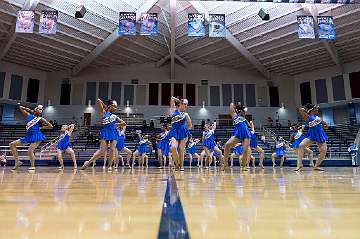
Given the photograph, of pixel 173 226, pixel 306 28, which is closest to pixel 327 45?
pixel 306 28

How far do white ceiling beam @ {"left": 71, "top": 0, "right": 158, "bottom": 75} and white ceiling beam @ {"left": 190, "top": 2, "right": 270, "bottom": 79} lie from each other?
2.73m

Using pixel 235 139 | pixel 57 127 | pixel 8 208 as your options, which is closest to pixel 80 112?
pixel 57 127

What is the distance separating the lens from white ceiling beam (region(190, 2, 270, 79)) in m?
18.8

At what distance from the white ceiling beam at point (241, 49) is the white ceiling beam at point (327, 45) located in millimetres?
5117

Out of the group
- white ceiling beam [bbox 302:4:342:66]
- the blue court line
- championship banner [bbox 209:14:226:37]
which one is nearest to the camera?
the blue court line

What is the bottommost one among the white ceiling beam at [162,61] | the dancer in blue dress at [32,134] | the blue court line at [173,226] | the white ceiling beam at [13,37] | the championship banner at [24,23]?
the blue court line at [173,226]

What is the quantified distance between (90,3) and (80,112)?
11.0 m

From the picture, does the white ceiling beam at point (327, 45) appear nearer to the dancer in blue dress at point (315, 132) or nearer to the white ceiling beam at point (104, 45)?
the white ceiling beam at point (104, 45)

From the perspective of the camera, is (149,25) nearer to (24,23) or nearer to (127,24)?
(127,24)

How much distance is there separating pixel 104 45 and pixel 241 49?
389 inches

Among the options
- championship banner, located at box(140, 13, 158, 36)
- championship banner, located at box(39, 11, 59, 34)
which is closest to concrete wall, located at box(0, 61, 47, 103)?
championship banner, located at box(39, 11, 59, 34)

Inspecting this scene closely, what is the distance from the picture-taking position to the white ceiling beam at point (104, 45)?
18422 mm

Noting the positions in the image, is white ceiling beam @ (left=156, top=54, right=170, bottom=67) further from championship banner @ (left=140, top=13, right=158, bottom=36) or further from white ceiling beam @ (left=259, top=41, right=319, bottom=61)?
Answer: championship banner @ (left=140, top=13, right=158, bottom=36)

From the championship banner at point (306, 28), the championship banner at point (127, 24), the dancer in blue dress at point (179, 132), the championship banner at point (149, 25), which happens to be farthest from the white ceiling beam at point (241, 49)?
the dancer in blue dress at point (179, 132)
